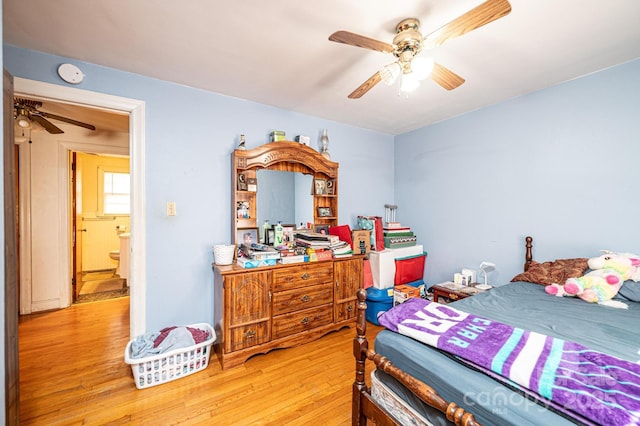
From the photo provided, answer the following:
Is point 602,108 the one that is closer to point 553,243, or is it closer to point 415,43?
point 553,243

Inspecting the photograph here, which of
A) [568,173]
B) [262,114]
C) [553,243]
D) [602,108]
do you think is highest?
[262,114]

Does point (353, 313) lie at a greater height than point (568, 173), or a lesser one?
lesser

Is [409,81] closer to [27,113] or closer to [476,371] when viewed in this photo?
[476,371]

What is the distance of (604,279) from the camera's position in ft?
5.86

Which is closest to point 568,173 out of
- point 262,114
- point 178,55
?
point 262,114

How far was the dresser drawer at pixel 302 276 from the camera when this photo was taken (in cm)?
237

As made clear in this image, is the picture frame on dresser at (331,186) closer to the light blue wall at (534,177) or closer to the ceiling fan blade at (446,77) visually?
the light blue wall at (534,177)

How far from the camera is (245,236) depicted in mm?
2646

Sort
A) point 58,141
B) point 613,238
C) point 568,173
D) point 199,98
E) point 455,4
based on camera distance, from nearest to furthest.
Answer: point 455,4, point 613,238, point 568,173, point 199,98, point 58,141

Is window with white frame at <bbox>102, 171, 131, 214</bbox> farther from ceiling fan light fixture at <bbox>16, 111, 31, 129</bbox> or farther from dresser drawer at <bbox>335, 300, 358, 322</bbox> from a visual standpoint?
dresser drawer at <bbox>335, 300, 358, 322</bbox>

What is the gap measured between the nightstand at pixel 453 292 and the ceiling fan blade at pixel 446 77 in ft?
5.98

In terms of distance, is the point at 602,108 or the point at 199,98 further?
the point at 199,98

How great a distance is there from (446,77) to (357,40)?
0.69 metres

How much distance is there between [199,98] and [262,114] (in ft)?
2.00
